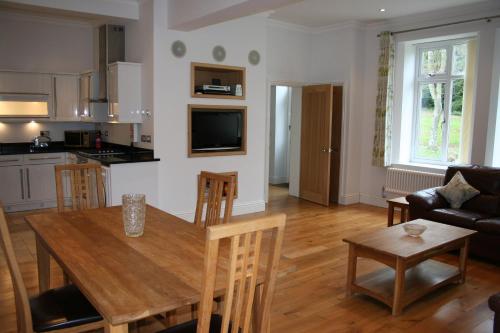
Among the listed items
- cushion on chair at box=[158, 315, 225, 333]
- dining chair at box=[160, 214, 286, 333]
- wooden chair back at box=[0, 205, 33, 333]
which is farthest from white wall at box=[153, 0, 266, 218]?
dining chair at box=[160, 214, 286, 333]

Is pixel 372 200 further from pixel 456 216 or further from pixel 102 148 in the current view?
pixel 102 148

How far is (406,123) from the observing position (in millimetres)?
6461

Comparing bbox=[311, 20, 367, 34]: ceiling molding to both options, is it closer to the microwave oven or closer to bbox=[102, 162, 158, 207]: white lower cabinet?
bbox=[102, 162, 158, 207]: white lower cabinet

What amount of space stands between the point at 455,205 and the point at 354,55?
2.92 meters

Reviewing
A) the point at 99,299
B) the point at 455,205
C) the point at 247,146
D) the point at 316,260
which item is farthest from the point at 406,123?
the point at 99,299

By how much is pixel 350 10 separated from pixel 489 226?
3.34 m

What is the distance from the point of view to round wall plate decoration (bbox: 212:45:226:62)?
5.39 meters

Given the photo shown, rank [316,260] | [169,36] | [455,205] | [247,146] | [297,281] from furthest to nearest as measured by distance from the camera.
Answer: [247,146], [169,36], [455,205], [316,260], [297,281]

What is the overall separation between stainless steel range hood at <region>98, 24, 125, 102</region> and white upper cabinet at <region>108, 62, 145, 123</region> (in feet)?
0.93

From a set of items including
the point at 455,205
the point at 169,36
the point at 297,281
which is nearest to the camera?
the point at 297,281

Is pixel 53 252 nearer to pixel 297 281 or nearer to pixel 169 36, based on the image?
pixel 297 281

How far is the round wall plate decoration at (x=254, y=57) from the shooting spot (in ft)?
18.7

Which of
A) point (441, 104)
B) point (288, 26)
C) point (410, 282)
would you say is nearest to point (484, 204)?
point (410, 282)

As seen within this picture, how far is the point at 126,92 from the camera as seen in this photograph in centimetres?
520
